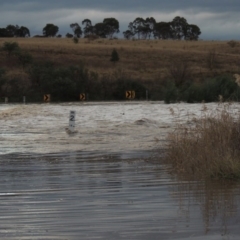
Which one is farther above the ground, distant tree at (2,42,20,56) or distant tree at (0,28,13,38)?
distant tree at (0,28,13,38)

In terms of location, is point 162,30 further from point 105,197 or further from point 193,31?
point 105,197

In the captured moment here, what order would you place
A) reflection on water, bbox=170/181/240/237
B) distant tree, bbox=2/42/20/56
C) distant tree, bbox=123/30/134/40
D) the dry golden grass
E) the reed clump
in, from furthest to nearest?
distant tree, bbox=123/30/134/40, distant tree, bbox=2/42/20/56, the dry golden grass, the reed clump, reflection on water, bbox=170/181/240/237

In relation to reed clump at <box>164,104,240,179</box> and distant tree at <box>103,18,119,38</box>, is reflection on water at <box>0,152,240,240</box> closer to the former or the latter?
reed clump at <box>164,104,240,179</box>

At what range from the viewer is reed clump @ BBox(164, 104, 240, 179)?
39.5 feet

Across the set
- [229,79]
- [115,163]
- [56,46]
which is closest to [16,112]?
[229,79]

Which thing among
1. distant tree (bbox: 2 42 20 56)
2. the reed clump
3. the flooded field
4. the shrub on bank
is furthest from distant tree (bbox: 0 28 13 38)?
the reed clump

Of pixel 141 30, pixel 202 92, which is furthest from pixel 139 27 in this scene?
pixel 202 92

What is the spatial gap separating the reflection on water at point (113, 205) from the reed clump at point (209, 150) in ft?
1.65

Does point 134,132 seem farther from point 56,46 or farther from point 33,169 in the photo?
point 56,46

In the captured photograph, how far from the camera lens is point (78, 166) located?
1520 centimetres

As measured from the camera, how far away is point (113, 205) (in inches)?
373

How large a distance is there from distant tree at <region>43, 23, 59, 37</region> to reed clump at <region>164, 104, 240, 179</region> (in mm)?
142260

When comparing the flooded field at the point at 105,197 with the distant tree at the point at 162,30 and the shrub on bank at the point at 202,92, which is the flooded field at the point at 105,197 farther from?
the distant tree at the point at 162,30

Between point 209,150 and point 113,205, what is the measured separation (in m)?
3.83
